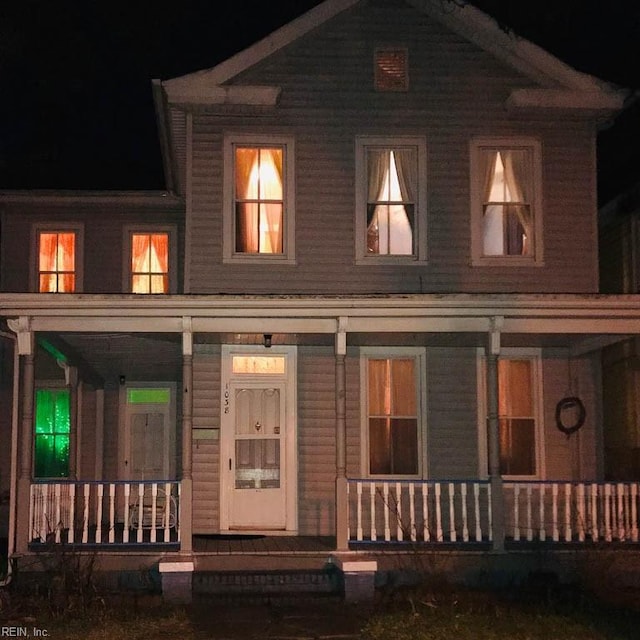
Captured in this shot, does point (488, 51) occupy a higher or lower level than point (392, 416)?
higher

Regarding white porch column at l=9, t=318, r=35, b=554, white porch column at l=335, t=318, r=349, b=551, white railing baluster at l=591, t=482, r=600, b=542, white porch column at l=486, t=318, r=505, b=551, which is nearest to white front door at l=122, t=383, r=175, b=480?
white porch column at l=9, t=318, r=35, b=554

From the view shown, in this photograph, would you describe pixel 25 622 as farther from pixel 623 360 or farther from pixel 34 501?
pixel 623 360

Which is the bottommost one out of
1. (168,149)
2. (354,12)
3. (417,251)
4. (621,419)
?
(621,419)

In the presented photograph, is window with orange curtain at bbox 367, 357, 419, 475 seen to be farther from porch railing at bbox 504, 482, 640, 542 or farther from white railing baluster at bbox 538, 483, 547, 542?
white railing baluster at bbox 538, 483, 547, 542

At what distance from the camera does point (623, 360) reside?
14773mm

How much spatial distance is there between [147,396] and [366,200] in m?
5.06

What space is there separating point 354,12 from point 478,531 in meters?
6.96

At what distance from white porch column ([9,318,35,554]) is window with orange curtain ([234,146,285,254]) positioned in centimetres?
298

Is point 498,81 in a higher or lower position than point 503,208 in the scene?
higher

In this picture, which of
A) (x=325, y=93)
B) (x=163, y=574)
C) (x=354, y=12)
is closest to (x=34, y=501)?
(x=163, y=574)

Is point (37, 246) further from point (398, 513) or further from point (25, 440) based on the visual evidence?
point (398, 513)

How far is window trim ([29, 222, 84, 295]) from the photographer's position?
1546 centimetres

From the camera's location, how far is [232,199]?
12.8m

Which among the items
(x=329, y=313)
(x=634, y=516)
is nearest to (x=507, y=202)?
(x=329, y=313)
